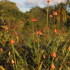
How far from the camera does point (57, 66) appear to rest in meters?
2.12

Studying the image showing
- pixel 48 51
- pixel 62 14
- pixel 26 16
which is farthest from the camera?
pixel 62 14

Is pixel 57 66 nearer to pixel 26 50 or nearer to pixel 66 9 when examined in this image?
pixel 26 50

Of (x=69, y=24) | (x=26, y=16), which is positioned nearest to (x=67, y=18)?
(x=69, y=24)

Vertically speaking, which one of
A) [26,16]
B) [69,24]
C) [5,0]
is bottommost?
[69,24]

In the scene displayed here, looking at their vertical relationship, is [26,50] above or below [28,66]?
above

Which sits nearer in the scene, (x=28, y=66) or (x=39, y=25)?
(x=28, y=66)

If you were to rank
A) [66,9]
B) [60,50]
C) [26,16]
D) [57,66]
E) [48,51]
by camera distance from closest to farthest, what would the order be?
1. [57,66]
2. [48,51]
3. [60,50]
4. [26,16]
5. [66,9]

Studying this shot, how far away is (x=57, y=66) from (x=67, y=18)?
14125mm

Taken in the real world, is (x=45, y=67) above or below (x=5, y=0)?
below

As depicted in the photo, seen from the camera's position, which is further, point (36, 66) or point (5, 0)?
point (5, 0)

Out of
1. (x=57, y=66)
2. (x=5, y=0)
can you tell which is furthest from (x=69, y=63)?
(x=5, y=0)

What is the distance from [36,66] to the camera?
225 centimetres

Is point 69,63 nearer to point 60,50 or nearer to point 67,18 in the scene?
point 60,50

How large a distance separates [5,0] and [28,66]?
12.1 m
